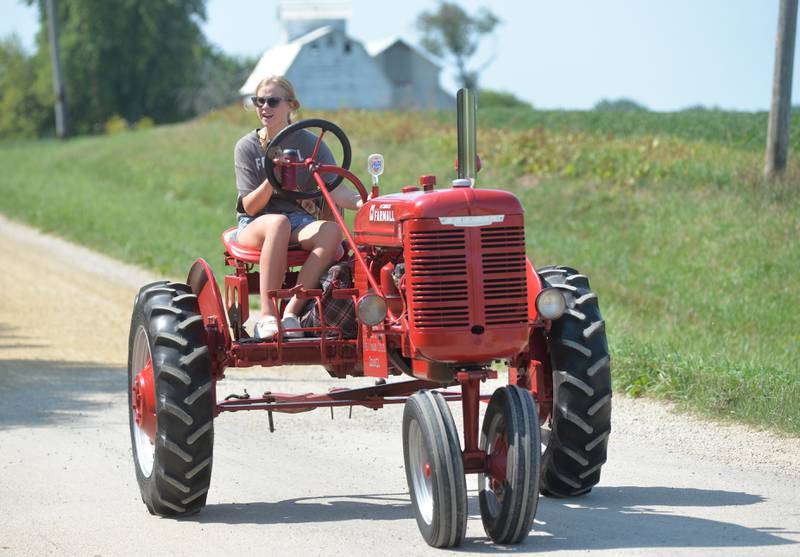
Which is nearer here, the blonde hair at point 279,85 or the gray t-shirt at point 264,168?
the gray t-shirt at point 264,168

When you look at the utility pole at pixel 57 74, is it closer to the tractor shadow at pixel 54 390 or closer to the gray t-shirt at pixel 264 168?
the tractor shadow at pixel 54 390

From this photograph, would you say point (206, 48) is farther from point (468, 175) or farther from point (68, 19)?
point (468, 175)

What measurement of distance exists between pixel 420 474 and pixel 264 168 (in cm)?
230

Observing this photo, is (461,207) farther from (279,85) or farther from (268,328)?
(279,85)

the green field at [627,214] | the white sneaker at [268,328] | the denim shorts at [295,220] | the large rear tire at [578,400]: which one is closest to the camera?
the large rear tire at [578,400]

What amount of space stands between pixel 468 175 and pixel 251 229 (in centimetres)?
142

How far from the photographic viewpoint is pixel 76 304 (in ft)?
54.3

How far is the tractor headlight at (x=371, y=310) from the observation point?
20.2ft

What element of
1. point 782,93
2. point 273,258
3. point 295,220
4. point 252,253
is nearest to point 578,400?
point 273,258

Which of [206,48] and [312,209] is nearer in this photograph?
[312,209]

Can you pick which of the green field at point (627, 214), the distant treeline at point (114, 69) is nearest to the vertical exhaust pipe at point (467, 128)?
the green field at point (627, 214)

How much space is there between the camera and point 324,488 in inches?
291

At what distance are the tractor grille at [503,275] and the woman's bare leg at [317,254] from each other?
1.39m

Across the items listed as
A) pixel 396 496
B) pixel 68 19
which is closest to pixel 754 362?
pixel 396 496
